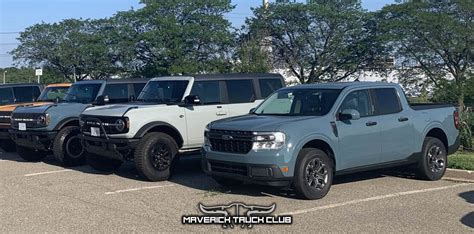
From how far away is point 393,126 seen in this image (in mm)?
9438

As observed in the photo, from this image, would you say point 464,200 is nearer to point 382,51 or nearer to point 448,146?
point 448,146

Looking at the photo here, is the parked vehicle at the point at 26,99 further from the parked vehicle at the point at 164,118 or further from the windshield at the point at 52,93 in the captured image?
the parked vehicle at the point at 164,118

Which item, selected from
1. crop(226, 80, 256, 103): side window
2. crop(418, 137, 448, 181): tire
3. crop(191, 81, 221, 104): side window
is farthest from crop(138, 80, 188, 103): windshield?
crop(418, 137, 448, 181): tire

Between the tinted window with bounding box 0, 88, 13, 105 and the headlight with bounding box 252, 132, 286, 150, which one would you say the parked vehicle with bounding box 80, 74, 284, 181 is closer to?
the headlight with bounding box 252, 132, 286, 150

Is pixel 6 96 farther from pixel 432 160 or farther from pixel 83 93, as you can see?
pixel 432 160

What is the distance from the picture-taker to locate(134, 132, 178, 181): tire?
1020 centimetres

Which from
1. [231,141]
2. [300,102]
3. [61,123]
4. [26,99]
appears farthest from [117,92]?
[231,141]

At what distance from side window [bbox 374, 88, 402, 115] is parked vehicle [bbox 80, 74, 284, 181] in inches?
121

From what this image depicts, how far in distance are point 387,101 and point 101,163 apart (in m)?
5.70

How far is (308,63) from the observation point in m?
41.5

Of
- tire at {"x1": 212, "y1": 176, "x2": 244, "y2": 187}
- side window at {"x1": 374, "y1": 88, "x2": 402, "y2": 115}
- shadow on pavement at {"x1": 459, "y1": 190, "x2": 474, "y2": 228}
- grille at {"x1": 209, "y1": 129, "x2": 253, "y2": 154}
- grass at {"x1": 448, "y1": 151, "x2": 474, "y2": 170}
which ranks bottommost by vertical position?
shadow on pavement at {"x1": 459, "y1": 190, "x2": 474, "y2": 228}

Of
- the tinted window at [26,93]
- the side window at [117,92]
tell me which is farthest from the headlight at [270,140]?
the tinted window at [26,93]

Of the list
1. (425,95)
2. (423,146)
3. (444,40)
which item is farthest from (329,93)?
(444,40)

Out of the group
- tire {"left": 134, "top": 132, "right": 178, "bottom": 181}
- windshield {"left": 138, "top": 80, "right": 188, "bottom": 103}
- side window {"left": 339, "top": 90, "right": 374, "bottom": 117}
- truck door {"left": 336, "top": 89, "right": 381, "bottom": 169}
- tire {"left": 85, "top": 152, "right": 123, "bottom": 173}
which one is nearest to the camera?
truck door {"left": 336, "top": 89, "right": 381, "bottom": 169}
